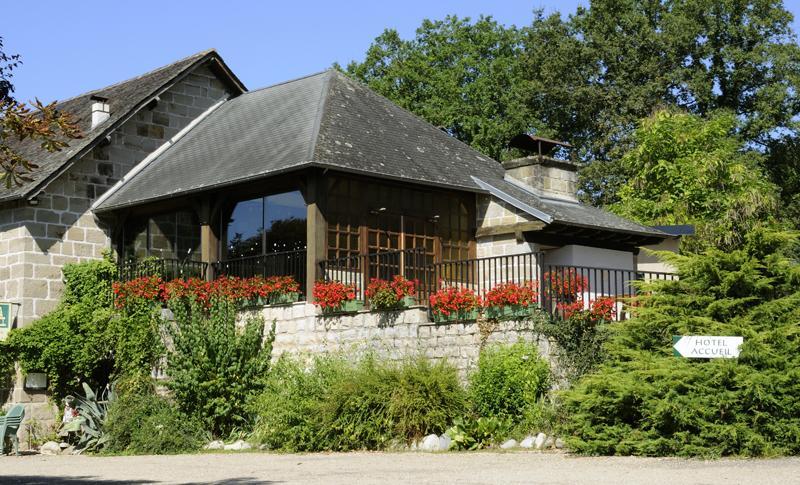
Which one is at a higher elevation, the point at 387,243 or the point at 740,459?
the point at 387,243

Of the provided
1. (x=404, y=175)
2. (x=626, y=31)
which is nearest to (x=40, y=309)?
(x=404, y=175)

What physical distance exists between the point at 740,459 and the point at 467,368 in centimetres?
509

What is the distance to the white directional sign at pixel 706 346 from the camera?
12297mm

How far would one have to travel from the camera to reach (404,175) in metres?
19.9

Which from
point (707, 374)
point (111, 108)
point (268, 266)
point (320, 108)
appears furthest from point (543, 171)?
point (707, 374)

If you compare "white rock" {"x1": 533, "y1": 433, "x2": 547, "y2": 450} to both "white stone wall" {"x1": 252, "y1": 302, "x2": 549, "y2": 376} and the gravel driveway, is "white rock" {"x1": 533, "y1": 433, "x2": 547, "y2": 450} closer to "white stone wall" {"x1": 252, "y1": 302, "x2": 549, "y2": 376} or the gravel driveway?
the gravel driveway

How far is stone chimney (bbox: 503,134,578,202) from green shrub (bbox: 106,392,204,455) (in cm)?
844

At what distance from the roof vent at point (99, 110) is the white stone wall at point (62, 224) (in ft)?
1.54

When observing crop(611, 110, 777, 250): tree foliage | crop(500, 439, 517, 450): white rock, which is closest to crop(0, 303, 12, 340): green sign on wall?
crop(500, 439, 517, 450): white rock

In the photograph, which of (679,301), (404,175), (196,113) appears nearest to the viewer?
(679,301)

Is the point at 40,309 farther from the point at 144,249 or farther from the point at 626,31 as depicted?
the point at 626,31

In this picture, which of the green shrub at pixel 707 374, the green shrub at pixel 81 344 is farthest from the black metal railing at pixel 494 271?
the green shrub at pixel 81 344

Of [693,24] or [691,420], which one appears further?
[693,24]

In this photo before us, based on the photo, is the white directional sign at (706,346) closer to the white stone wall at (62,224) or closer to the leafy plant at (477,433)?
the leafy plant at (477,433)
